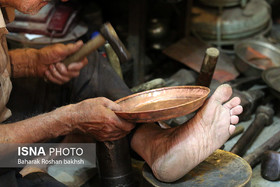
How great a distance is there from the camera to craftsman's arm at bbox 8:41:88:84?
206cm

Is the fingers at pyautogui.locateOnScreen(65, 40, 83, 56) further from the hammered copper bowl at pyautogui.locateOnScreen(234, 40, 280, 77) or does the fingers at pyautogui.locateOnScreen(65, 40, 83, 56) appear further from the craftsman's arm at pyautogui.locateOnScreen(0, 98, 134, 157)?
the hammered copper bowl at pyautogui.locateOnScreen(234, 40, 280, 77)

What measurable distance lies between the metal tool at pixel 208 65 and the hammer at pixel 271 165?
616 mm

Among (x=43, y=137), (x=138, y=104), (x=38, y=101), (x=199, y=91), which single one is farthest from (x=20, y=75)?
(x=199, y=91)

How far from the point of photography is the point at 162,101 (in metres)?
1.88

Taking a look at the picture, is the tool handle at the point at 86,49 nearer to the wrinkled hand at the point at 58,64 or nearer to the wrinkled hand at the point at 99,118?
the wrinkled hand at the point at 58,64

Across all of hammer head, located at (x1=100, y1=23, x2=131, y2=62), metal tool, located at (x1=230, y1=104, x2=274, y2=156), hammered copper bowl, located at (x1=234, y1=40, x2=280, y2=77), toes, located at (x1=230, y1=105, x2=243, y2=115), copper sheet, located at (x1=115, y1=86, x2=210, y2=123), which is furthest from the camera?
hammered copper bowl, located at (x1=234, y1=40, x2=280, y2=77)

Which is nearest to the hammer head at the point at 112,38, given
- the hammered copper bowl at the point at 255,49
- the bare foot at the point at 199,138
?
the bare foot at the point at 199,138

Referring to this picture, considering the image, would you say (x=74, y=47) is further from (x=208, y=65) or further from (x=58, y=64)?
(x=208, y=65)

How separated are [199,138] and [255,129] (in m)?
0.98

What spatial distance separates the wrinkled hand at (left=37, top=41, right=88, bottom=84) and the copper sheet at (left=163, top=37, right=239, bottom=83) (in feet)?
5.15

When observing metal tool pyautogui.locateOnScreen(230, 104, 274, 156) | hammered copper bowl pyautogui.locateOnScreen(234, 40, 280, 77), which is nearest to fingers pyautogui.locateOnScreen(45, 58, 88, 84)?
metal tool pyautogui.locateOnScreen(230, 104, 274, 156)

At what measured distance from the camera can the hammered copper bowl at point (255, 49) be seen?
331 centimetres

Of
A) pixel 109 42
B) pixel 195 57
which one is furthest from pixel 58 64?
pixel 195 57

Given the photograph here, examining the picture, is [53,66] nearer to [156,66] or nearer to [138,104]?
[138,104]
